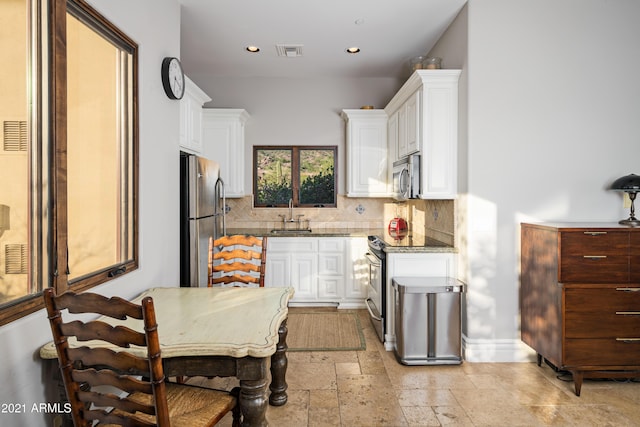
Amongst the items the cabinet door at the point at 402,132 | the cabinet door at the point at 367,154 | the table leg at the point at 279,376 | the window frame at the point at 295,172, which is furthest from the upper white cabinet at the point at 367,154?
the table leg at the point at 279,376

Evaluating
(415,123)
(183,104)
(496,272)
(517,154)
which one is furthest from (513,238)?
(183,104)

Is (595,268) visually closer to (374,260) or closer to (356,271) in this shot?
(374,260)

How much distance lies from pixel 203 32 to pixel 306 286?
294cm

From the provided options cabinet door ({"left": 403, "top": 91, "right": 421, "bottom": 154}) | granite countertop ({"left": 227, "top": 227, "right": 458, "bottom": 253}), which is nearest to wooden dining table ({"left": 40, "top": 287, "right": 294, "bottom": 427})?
granite countertop ({"left": 227, "top": 227, "right": 458, "bottom": 253})

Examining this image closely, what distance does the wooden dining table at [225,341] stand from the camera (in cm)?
149

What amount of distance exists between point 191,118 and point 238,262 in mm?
1707

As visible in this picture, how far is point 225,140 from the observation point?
4.91m

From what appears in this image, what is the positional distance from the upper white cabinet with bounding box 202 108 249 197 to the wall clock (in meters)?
1.74

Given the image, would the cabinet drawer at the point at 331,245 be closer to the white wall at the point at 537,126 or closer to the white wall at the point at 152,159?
the white wall at the point at 537,126

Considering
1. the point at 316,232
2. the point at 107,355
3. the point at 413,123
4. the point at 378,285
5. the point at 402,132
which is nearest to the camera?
the point at 107,355

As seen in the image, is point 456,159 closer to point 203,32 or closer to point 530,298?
point 530,298

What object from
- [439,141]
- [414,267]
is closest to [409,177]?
[439,141]

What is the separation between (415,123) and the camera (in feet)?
12.2

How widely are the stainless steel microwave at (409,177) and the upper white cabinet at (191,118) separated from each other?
2.05 m
